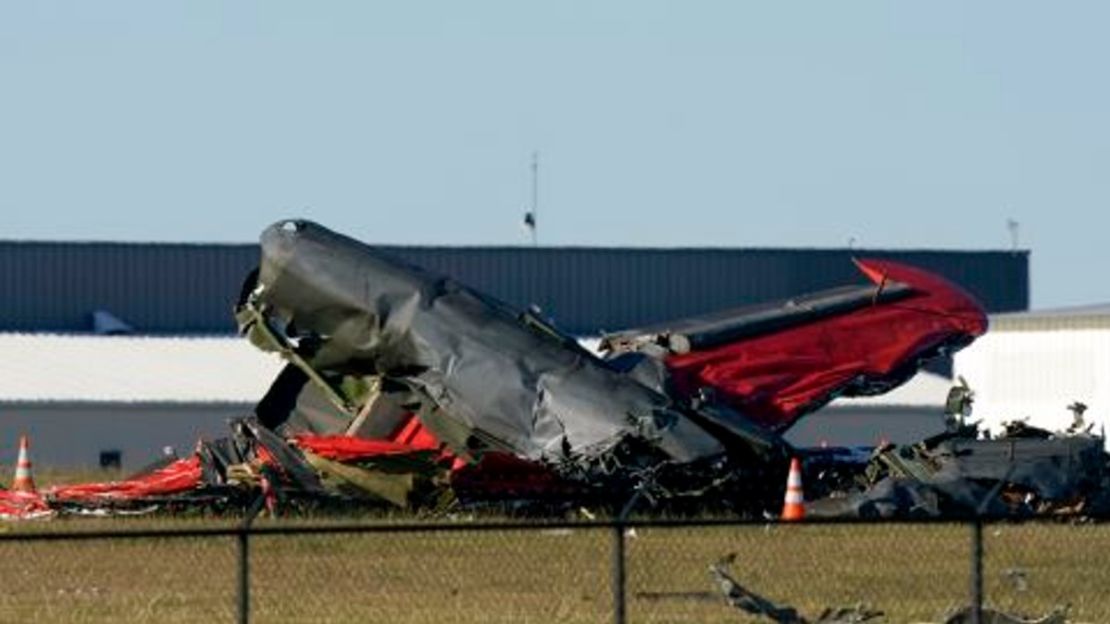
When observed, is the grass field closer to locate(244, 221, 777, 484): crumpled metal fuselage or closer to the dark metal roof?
locate(244, 221, 777, 484): crumpled metal fuselage

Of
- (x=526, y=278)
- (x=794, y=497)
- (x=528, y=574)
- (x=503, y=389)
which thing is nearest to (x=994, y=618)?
(x=528, y=574)

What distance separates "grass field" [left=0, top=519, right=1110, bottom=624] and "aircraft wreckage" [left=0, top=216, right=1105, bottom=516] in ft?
2.92

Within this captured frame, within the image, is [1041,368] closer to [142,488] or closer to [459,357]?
[459,357]

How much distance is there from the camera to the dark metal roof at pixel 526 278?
3059 inches

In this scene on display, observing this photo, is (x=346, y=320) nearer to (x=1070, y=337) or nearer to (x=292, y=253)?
(x=292, y=253)

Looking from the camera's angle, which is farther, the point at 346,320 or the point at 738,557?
the point at 346,320

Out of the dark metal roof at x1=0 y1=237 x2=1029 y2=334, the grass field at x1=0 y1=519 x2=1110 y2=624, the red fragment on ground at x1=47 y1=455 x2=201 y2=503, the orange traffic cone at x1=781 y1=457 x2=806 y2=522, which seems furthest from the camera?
the dark metal roof at x1=0 y1=237 x2=1029 y2=334

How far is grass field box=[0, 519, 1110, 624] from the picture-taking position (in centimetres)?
2455

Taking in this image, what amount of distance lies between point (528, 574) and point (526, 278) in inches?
2105

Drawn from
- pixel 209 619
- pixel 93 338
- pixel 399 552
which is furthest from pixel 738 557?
pixel 93 338

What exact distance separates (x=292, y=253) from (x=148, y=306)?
147 feet

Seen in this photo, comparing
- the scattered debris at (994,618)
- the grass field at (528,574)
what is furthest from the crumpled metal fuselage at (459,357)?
the scattered debris at (994,618)

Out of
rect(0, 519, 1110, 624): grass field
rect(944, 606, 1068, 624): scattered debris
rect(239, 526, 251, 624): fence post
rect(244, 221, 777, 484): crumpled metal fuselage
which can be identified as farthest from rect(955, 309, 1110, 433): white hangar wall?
rect(239, 526, 251, 624): fence post

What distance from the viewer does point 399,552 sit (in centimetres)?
2928
